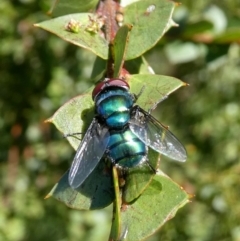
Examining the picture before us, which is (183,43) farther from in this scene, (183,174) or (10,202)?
Result: (10,202)

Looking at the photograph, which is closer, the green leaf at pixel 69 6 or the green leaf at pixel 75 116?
the green leaf at pixel 75 116

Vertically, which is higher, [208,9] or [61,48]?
[208,9]

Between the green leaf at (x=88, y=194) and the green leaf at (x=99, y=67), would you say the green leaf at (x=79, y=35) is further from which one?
Answer: the green leaf at (x=88, y=194)

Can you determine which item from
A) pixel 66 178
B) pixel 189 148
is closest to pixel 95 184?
pixel 66 178

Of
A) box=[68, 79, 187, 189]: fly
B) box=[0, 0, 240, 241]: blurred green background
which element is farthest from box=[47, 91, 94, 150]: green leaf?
box=[0, 0, 240, 241]: blurred green background

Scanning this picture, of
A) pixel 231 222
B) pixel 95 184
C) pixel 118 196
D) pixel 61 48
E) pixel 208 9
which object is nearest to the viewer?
pixel 118 196

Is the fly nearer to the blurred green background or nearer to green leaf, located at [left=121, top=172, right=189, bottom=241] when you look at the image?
green leaf, located at [left=121, top=172, right=189, bottom=241]

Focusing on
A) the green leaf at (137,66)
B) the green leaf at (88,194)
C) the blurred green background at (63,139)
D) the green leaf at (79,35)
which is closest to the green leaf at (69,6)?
the green leaf at (79,35)
